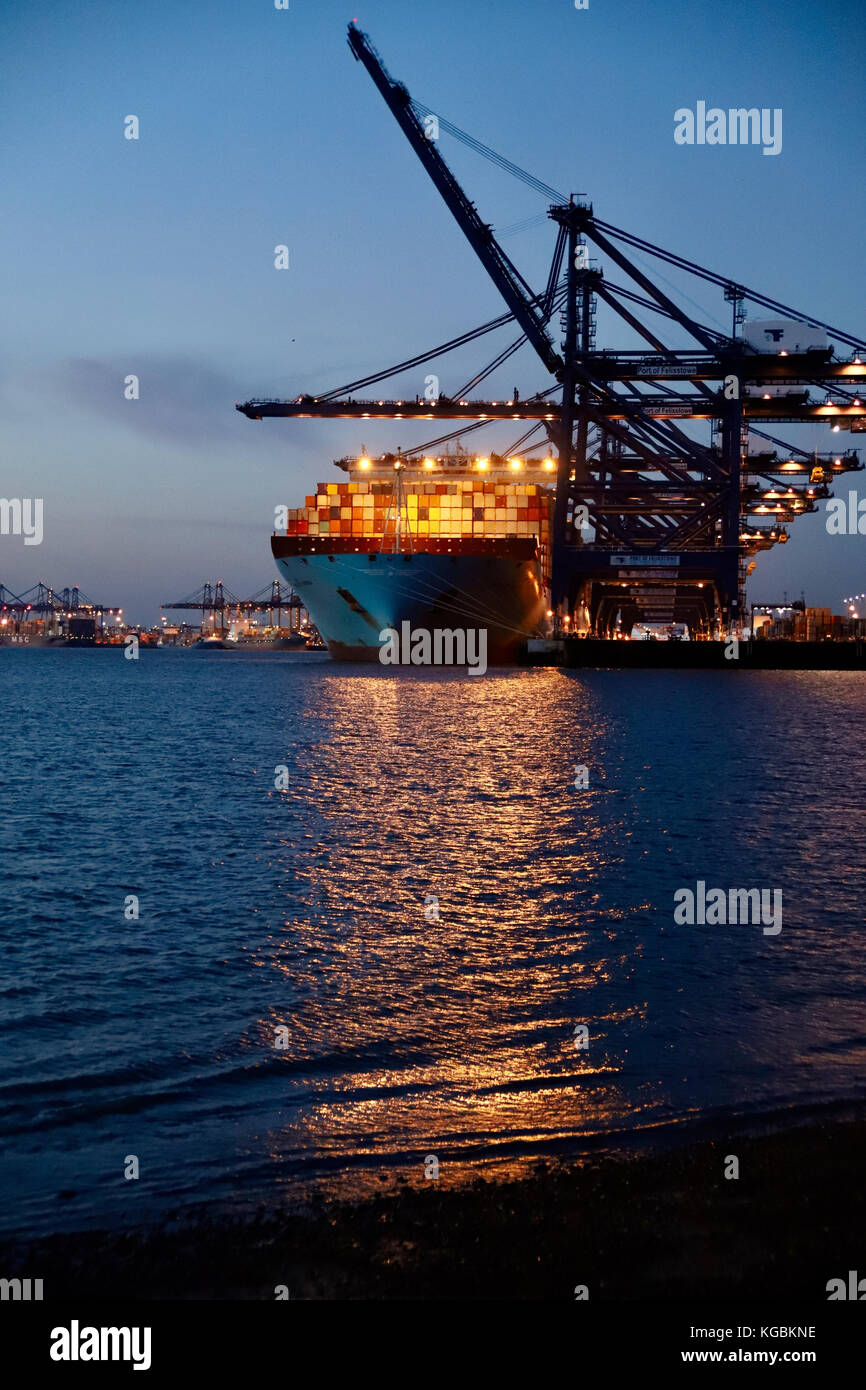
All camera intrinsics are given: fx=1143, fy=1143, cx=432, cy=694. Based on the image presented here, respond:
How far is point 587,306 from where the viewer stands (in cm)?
6731

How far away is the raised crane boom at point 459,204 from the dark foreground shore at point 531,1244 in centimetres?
6790

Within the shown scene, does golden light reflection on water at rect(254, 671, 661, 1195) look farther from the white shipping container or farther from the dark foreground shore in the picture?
the white shipping container

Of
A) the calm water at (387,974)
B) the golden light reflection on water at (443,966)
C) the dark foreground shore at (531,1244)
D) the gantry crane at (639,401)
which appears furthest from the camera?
the gantry crane at (639,401)

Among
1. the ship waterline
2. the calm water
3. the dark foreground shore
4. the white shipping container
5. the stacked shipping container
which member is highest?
the white shipping container

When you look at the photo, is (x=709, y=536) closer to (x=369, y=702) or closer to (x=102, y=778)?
(x=369, y=702)

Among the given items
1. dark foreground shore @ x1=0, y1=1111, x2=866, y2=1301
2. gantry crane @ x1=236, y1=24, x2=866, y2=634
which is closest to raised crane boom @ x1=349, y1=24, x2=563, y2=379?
gantry crane @ x1=236, y1=24, x2=866, y2=634

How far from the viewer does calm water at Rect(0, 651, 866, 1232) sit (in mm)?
6180

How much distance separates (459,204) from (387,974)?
223 feet

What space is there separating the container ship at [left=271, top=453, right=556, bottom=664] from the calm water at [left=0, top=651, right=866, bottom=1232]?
4557 centimetres

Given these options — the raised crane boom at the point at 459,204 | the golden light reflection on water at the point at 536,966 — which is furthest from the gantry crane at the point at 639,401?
the golden light reflection on water at the point at 536,966

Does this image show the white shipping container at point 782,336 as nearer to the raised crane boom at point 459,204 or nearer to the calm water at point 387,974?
the raised crane boom at point 459,204

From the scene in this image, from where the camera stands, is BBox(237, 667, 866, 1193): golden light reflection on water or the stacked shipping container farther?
the stacked shipping container

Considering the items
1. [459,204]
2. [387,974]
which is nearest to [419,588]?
[459,204]

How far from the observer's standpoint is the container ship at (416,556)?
70062 millimetres
